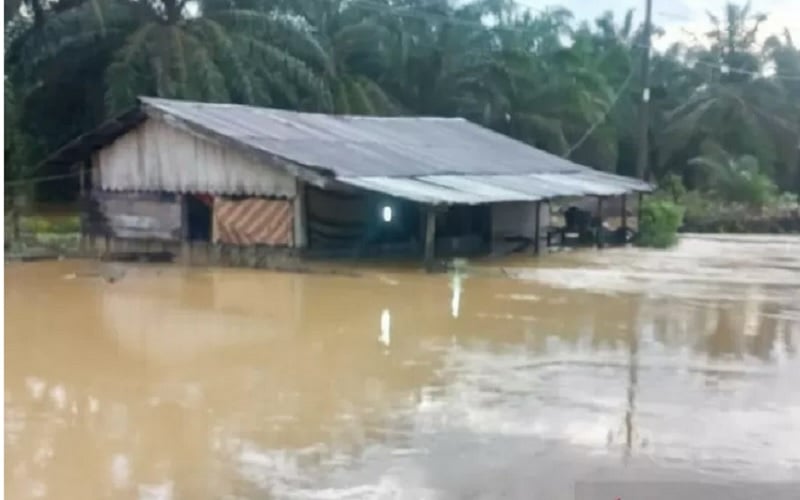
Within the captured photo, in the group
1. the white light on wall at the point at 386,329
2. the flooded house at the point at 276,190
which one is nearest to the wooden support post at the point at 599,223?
the flooded house at the point at 276,190

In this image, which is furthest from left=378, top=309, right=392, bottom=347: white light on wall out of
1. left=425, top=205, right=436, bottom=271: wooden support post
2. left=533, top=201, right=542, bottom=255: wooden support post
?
left=533, top=201, right=542, bottom=255: wooden support post

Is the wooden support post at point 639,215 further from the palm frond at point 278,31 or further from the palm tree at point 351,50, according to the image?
the palm frond at point 278,31

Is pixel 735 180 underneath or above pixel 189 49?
underneath

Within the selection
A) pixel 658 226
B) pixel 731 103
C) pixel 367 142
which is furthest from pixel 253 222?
pixel 731 103

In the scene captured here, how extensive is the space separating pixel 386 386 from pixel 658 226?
14.7m

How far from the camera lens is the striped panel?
16.1 m

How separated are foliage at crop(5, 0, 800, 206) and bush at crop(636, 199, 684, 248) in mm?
5810

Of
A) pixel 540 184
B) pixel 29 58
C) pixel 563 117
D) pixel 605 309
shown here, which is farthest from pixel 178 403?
pixel 563 117

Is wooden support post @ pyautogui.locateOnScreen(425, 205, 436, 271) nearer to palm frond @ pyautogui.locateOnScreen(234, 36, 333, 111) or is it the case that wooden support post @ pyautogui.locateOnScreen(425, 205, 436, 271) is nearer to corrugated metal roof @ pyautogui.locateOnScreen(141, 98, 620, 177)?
corrugated metal roof @ pyautogui.locateOnScreen(141, 98, 620, 177)

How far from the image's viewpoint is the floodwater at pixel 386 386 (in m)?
5.73

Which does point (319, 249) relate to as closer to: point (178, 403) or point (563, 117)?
point (178, 403)

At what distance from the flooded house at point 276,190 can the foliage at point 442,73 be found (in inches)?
122

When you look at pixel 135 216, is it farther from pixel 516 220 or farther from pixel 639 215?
pixel 639 215

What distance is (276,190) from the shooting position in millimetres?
16047
